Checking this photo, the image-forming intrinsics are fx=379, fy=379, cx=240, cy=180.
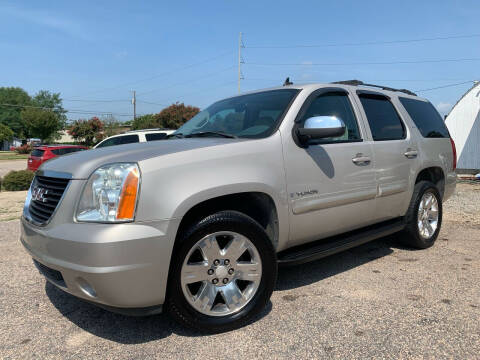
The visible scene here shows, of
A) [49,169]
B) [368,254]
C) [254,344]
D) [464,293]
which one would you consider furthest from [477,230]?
[49,169]

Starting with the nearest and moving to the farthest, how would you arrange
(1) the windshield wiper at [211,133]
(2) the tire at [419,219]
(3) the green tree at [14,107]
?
(1) the windshield wiper at [211,133]
(2) the tire at [419,219]
(3) the green tree at [14,107]

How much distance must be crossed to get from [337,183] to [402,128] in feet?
4.94

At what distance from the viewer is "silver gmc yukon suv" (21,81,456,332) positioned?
224 cm

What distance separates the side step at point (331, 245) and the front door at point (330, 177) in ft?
0.27

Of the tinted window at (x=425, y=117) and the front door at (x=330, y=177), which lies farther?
the tinted window at (x=425, y=117)

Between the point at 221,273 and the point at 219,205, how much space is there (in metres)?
0.48

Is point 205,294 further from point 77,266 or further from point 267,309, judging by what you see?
point 77,266

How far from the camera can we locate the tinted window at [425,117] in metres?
4.54

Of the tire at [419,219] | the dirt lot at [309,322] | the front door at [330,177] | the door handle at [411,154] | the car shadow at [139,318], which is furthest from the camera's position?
the tire at [419,219]

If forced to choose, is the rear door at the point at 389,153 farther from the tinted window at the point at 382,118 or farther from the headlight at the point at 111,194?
the headlight at the point at 111,194

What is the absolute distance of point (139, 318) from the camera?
287 cm

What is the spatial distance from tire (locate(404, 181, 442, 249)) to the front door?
0.84 meters

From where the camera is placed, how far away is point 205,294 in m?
2.56

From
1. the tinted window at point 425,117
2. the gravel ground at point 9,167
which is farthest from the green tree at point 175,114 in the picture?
the tinted window at point 425,117
